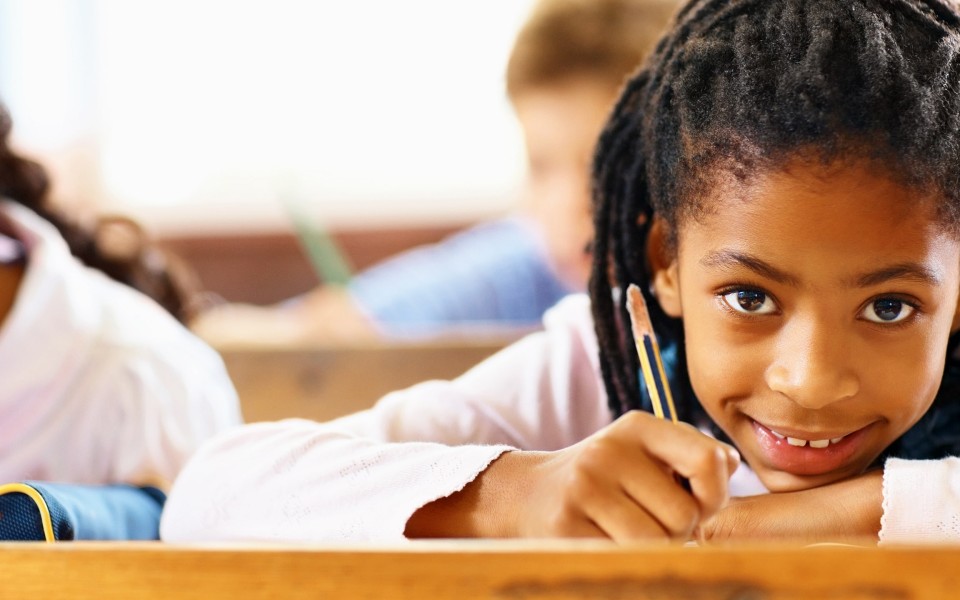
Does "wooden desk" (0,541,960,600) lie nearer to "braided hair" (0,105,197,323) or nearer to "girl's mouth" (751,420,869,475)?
"girl's mouth" (751,420,869,475)

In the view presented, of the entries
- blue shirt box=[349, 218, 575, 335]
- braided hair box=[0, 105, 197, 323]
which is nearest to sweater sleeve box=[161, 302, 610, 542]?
braided hair box=[0, 105, 197, 323]

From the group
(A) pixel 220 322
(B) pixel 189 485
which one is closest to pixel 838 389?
(B) pixel 189 485

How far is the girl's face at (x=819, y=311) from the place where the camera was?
20.8 inches

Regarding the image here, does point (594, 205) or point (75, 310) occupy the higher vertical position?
point (594, 205)

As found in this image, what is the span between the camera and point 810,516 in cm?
56

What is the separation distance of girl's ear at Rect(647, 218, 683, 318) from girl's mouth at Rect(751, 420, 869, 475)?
3.8 inches

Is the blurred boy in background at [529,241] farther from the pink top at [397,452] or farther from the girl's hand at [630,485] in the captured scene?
the girl's hand at [630,485]

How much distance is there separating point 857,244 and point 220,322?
4.02 ft

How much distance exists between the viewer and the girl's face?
53 cm

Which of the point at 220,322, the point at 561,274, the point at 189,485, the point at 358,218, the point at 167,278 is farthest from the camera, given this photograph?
the point at 358,218

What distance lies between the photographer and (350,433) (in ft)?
2.18

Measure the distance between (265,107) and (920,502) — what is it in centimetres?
198

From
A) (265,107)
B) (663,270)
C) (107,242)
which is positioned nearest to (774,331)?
(663,270)

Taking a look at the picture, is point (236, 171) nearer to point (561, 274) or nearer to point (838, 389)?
point (561, 274)
